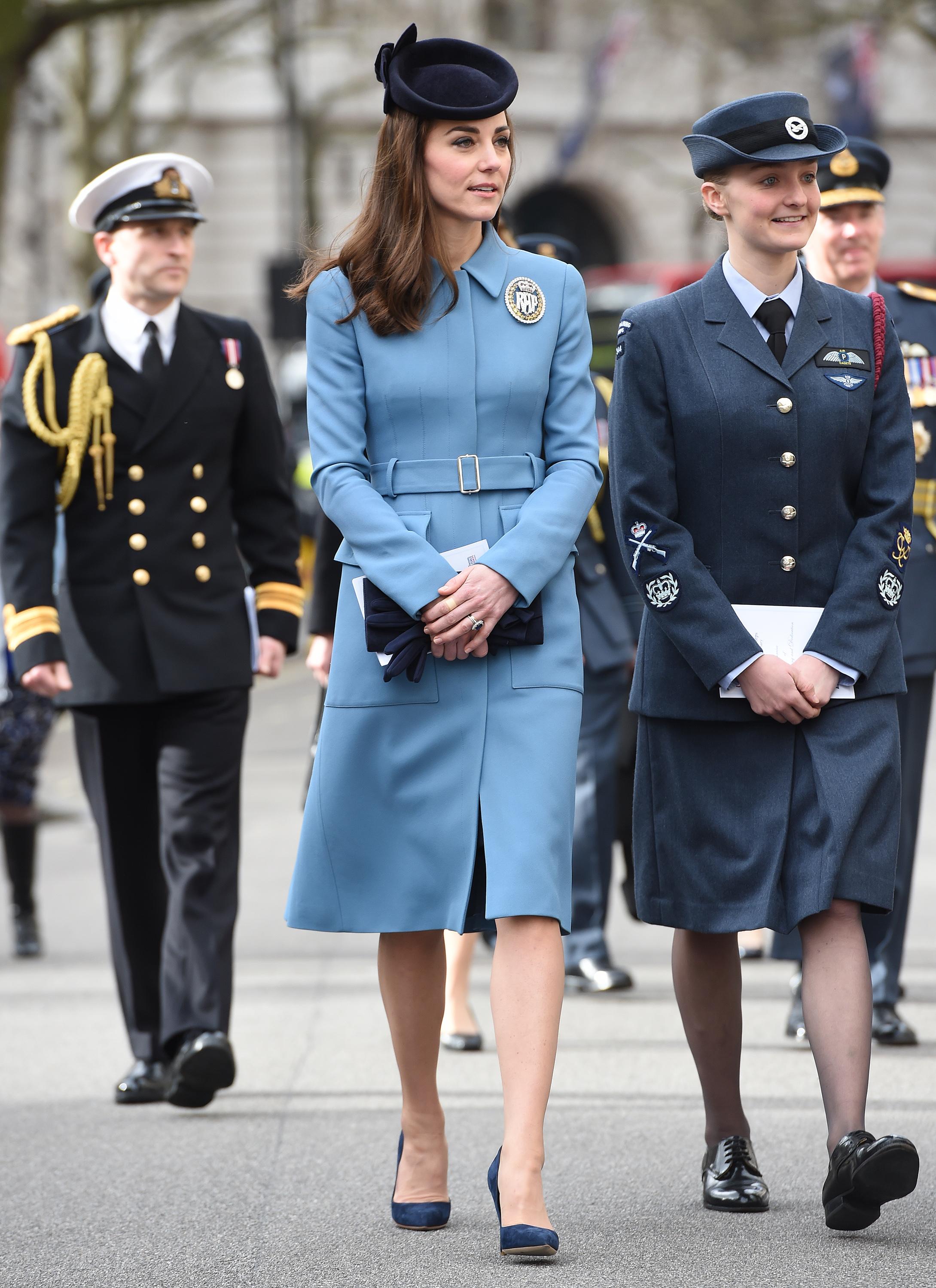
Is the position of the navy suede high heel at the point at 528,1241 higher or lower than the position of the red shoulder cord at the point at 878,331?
lower

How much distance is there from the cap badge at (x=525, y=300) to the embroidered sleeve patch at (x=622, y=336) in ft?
0.53

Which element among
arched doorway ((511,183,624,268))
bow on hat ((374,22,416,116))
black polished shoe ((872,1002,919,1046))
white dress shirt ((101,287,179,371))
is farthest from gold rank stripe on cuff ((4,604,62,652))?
arched doorway ((511,183,624,268))

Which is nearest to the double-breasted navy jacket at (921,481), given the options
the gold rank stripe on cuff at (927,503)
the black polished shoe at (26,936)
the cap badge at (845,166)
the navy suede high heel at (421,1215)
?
the gold rank stripe on cuff at (927,503)

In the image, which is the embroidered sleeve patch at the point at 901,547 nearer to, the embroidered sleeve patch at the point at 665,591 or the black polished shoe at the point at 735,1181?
the embroidered sleeve patch at the point at 665,591

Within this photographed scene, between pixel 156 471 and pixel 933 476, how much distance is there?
6.77ft

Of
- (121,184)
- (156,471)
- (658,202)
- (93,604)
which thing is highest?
(658,202)

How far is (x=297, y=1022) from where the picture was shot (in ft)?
21.0

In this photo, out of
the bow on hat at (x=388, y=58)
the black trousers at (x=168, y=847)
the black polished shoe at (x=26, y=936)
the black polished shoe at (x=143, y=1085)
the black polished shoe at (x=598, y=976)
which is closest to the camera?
the bow on hat at (x=388, y=58)

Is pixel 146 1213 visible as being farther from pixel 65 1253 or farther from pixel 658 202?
pixel 658 202

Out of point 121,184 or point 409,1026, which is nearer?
point 409,1026

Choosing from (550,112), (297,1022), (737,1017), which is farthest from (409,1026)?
(550,112)

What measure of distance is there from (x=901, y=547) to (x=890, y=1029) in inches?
78.6

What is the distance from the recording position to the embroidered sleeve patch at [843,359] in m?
4.21

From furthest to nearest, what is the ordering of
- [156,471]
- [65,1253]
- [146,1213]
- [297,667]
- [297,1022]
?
[297,667]
[297,1022]
[156,471]
[146,1213]
[65,1253]
